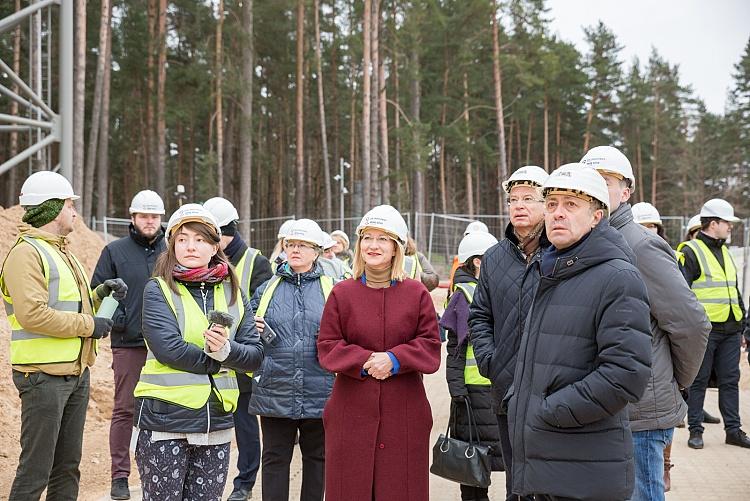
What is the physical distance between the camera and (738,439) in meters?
7.85

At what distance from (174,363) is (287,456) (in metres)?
1.55

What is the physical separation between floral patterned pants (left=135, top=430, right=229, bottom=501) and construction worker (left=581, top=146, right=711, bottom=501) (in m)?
2.18

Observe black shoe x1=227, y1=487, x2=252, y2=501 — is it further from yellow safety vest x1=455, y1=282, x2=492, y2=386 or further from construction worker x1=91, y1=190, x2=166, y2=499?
yellow safety vest x1=455, y1=282, x2=492, y2=386

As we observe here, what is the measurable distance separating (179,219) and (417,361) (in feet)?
4.92

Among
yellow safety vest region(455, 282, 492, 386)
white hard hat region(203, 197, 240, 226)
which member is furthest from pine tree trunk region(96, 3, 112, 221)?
yellow safety vest region(455, 282, 492, 386)

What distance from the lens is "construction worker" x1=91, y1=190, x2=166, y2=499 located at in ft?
20.2

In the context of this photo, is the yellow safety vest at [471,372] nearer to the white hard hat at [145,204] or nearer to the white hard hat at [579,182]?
the white hard hat at [579,182]

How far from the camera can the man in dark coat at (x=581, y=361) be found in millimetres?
2980

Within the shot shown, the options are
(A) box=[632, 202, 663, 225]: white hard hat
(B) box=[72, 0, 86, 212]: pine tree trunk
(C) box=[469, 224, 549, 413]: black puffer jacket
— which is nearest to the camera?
(C) box=[469, 224, 549, 413]: black puffer jacket

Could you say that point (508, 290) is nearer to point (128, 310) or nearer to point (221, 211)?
point (221, 211)

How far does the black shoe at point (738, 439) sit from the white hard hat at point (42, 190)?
22.5 feet

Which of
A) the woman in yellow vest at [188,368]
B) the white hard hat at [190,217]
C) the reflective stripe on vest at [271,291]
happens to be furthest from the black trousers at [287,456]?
the white hard hat at [190,217]

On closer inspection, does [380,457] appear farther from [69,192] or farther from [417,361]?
[69,192]

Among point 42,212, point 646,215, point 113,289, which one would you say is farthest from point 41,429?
point 646,215
